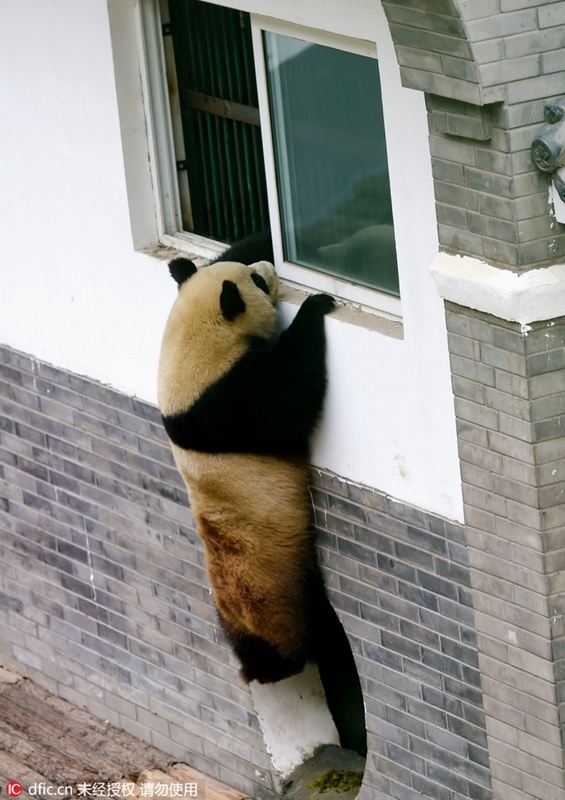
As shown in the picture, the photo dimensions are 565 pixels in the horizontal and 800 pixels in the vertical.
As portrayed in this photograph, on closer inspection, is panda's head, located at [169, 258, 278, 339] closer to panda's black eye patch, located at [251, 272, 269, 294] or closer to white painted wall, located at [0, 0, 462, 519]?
panda's black eye patch, located at [251, 272, 269, 294]

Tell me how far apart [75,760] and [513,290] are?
382cm

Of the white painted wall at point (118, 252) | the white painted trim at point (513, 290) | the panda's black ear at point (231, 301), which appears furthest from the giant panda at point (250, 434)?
the white painted trim at point (513, 290)

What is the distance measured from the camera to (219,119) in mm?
6336

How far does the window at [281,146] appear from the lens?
5414mm

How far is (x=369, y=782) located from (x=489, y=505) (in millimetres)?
1667

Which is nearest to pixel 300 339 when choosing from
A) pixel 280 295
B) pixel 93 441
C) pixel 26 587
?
pixel 280 295

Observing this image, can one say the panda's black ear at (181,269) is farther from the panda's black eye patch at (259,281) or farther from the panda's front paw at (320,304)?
the panda's front paw at (320,304)

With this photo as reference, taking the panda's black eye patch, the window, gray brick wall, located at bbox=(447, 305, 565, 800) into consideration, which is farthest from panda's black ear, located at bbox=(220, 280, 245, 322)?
gray brick wall, located at bbox=(447, 305, 565, 800)

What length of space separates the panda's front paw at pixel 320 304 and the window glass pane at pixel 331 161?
5.4 inches

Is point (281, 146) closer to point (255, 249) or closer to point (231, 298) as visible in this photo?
point (255, 249)

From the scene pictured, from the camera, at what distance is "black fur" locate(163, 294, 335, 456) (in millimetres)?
5594

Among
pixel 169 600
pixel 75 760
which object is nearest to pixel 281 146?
pixel 169 600

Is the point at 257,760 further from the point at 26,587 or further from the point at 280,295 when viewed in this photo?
the point at 280,295

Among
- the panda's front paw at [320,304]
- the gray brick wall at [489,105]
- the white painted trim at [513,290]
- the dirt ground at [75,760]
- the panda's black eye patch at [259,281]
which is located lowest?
the dirt ground at [75,760]
